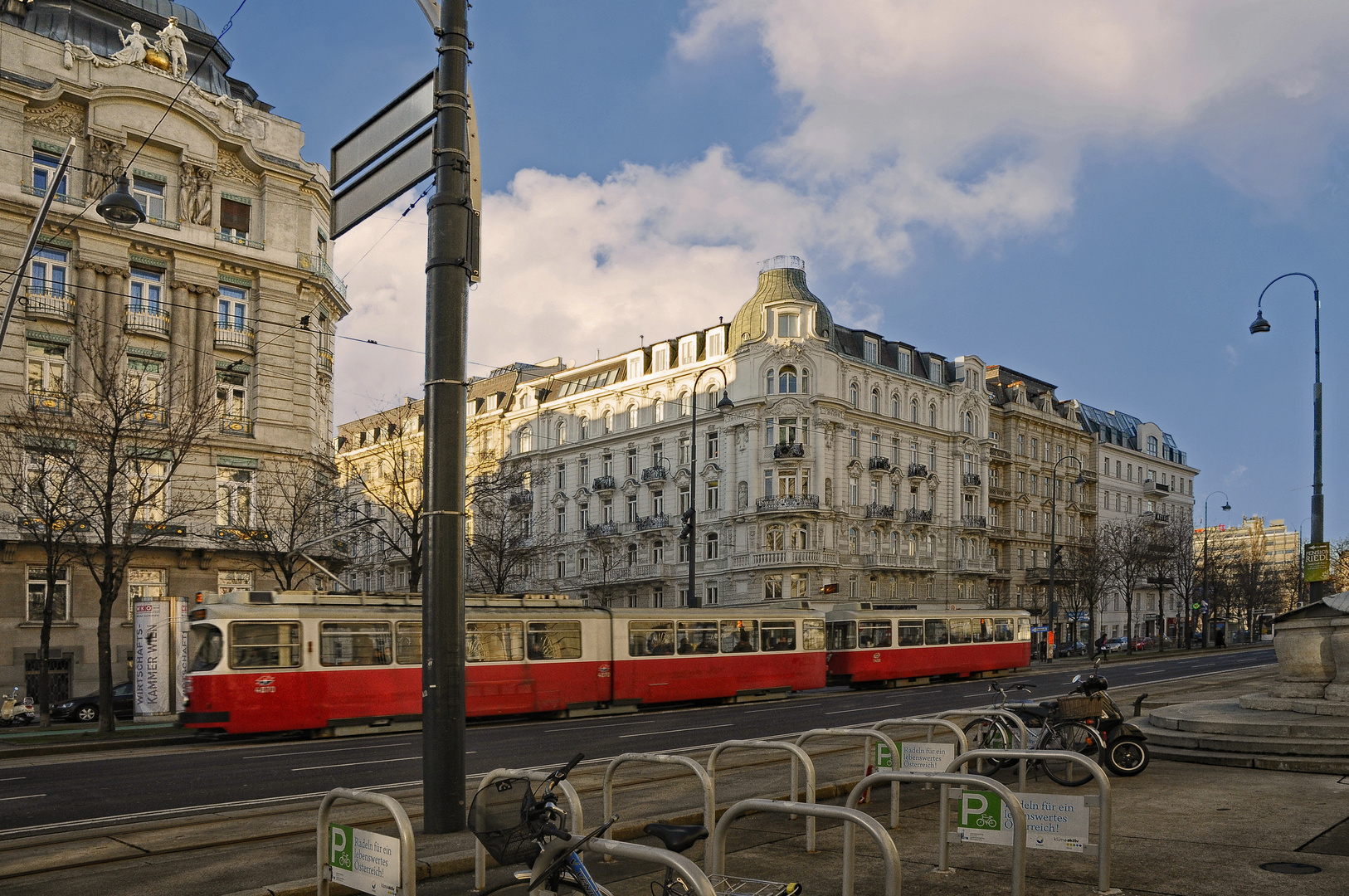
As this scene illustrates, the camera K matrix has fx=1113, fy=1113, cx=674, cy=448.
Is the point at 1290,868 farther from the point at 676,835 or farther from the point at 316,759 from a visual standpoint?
the point at 316,759

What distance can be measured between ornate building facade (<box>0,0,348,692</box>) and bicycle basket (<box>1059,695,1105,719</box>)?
2906cm

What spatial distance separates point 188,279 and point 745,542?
31544 mm

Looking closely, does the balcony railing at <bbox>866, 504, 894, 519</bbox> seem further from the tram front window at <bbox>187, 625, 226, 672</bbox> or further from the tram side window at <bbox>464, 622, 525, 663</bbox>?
the tram front window at <bbox>187, 625, 226, 672</bbox>

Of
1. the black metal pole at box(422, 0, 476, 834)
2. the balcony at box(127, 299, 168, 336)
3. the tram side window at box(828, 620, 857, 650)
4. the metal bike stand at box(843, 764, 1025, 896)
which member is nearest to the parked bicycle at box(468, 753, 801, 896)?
the metal bike stand at box(843, 764, 1025, 896)

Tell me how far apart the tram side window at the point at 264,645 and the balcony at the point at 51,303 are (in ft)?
60.1

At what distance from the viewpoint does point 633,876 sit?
26.6 ft

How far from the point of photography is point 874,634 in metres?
36.3

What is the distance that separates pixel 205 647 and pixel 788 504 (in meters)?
39.0

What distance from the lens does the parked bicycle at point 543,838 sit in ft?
15.7

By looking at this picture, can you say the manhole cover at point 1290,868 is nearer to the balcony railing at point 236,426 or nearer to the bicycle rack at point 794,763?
the bicycle rack at point 794,763

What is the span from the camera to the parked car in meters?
31.5

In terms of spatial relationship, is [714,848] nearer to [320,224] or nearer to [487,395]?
[320,224]

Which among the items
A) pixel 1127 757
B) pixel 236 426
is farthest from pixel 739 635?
pixel 236 426

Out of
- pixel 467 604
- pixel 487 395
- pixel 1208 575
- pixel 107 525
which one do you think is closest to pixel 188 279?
pixel 107 525
